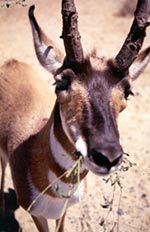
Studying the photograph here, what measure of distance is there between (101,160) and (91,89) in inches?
25.5

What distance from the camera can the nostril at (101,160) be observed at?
12.0 ft

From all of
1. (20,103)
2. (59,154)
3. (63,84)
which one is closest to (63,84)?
(63,84)

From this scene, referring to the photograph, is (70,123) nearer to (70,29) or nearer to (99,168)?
(99,168)

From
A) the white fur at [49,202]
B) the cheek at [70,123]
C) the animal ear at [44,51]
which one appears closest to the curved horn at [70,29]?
the animal ear at [44,51]

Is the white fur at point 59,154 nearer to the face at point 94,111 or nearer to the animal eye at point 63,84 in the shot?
the face at point 94,111

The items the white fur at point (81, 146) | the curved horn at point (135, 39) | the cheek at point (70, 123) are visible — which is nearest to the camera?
the white fur at point (81, 146)

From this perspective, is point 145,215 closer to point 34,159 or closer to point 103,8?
point 34,159

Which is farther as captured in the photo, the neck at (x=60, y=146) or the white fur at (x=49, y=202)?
the white fur at (x=49, y=202)

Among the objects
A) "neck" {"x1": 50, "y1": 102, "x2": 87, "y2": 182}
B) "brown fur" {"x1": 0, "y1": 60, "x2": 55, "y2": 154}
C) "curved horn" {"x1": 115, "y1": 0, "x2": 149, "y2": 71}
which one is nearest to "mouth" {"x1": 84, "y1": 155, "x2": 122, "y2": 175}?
"neck" {"x1": 50, "y1": 102, "x2": 87, "y2": 182}

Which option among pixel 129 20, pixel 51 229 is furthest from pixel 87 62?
pixel 129 20

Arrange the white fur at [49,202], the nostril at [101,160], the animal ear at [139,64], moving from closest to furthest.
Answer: the nostril at [101,160] < the animal ear at [139,64] < the white fur at [49,202]

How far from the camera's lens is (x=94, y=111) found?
3.91 meters

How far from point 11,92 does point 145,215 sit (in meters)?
2.39

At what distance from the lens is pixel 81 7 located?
10820 millimetres
